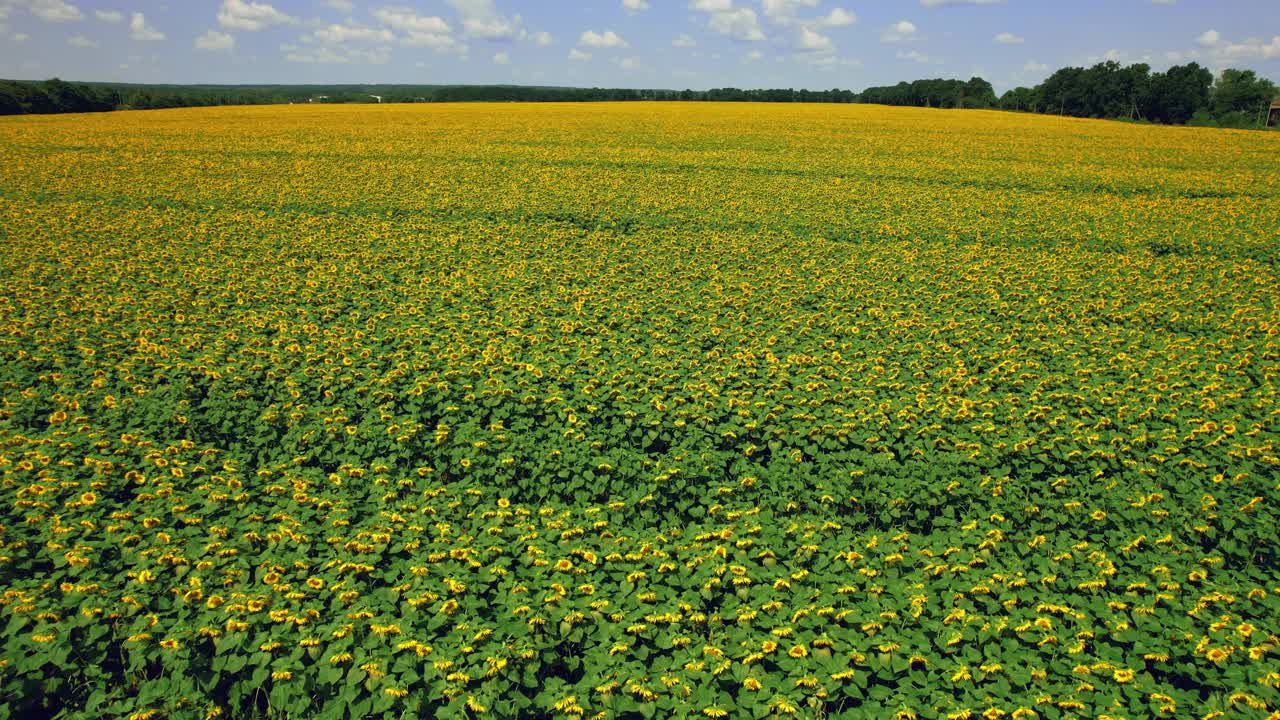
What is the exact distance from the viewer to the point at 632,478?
688 cm

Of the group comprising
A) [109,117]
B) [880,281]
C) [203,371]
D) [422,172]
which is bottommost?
[203,371]

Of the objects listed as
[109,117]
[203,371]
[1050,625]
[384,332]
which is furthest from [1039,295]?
[109,117]

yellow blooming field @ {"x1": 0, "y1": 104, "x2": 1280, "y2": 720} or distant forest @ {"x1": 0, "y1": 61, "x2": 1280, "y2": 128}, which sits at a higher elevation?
distant forest @ {"x1": 0, "y1": 61, "x2": 1280, "y2": 128}

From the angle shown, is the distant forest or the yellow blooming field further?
the distant forest

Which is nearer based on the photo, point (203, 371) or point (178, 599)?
point (178, 599)

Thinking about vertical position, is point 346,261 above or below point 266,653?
above

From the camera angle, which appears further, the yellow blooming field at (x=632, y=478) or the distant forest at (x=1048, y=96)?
the distant forest at (x=1048, y=96)

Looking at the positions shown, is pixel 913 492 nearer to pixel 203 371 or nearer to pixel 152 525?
pixel 152 525

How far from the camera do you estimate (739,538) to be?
5.78 metres

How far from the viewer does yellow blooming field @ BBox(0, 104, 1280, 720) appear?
4.56 metres

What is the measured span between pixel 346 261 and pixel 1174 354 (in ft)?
51.4

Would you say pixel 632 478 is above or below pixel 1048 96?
below

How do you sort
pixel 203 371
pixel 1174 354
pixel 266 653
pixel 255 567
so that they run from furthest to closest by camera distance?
pixel 1174 354 → pixel 203 371 → pixel 255 567 → pixel 266 653

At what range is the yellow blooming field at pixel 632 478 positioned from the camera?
15.0ft
